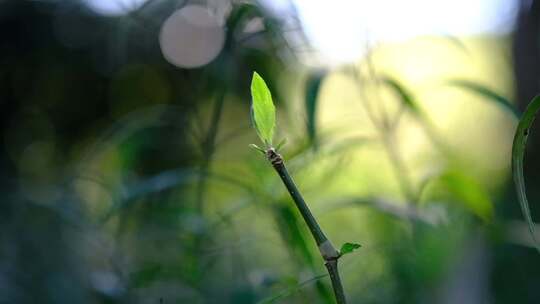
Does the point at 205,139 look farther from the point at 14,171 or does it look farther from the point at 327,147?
the point at 14,171

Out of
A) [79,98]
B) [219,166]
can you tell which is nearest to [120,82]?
[79,98]

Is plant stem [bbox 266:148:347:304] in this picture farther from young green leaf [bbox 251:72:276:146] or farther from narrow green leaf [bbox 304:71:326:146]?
narrow green leaf [bbox 304:71:326:146]

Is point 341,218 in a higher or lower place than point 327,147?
higher

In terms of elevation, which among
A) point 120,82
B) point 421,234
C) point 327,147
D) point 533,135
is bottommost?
point 421,234

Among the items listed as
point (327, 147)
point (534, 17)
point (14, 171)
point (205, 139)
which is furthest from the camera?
point (534, 17)

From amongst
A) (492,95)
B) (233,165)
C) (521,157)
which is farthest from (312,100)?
(233,165)

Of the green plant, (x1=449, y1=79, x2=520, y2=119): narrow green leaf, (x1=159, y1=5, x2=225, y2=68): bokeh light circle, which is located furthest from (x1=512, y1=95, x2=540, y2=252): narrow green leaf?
(x1=159, y1=5, x2=225, y2=68): bokeh light circle
